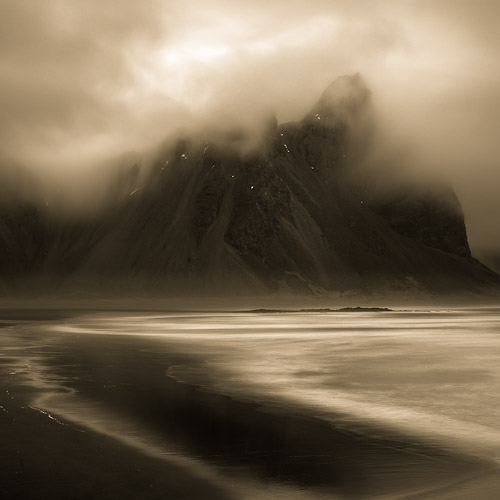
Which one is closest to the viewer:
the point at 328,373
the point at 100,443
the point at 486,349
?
the point at 100,443

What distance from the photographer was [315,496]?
15.2m

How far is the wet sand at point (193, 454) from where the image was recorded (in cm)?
1568

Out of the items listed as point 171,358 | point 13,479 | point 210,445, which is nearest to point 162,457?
point 210,445

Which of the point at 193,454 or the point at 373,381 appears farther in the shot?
the point at 373,381

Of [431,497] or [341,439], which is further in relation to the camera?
[341,439]

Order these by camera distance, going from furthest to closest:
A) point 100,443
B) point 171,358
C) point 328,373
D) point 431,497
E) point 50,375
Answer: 1. point 171,358
2. point 328,373
3. point 50,375
4. point 100,443
5. point 431,497

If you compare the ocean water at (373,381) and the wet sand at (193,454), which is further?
the ocean water at (373,381)

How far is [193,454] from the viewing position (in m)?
18.8

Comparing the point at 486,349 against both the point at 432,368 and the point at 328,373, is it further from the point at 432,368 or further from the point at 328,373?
the point at 328,373

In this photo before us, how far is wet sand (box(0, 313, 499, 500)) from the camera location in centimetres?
1568

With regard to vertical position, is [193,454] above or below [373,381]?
below

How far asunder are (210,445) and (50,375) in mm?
17128

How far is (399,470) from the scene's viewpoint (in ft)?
57.2

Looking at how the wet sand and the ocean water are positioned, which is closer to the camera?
the wet sand
